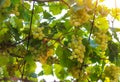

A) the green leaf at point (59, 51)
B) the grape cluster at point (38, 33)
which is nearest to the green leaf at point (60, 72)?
the green leaf at point (59, 51)

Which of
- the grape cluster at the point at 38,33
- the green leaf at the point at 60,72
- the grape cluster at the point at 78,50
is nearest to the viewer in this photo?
the grape cluster at the point at 78,50

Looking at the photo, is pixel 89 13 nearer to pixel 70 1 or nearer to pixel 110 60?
pixel 70 1

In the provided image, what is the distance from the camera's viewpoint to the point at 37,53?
126cm

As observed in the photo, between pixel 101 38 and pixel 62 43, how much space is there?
20 cm

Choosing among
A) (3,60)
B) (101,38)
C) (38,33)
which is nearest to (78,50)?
(101,38)

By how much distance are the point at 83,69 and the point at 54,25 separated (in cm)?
19

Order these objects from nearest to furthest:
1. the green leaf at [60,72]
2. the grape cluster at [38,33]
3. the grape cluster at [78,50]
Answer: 1. the grape cluster at [78,50]
2. the grape cluster at [38,33]
3. the green leaf at [60,72]

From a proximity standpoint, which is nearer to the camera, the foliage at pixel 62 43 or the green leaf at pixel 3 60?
the foliage at pixel 62 43

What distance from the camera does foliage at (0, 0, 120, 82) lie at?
1144 mm

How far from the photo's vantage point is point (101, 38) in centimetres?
111

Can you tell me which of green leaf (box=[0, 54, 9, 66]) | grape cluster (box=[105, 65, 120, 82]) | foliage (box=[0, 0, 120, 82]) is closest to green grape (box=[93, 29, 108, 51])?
foliage (box=[0, 0, 120, 82])

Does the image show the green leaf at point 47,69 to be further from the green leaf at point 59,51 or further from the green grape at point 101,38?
the green grape at point 101,38

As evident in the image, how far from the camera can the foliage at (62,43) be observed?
1144 millimetres

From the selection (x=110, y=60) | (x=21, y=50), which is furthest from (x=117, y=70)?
(x=21, y=50)
